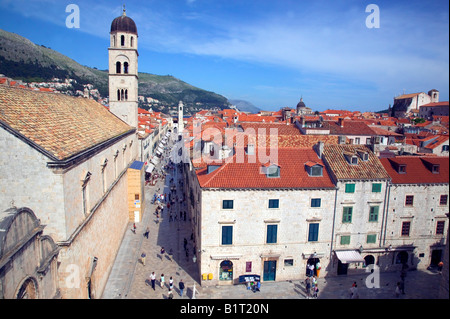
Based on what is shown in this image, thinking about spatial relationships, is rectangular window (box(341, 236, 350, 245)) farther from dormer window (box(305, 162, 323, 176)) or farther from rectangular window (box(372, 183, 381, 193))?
dormer window (box(305, 162, 323, 176))

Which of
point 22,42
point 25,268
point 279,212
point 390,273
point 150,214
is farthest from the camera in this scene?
point 22,42

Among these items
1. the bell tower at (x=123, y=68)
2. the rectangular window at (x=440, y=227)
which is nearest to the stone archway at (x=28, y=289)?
the rectangular window at (x=440, y=227)

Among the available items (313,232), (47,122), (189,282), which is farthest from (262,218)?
(47,122)

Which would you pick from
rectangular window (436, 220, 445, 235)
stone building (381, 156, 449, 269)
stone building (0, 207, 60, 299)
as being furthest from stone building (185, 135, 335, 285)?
stone building (0, 207, 60, 299)

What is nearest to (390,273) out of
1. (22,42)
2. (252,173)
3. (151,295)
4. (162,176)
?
(252,173)

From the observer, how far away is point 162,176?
61.8 meters

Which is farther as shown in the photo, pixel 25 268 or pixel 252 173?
pixel 252 173

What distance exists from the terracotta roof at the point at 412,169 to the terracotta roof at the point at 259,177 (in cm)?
547

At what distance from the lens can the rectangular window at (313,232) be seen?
25.2 meters

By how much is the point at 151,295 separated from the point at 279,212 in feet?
39.0

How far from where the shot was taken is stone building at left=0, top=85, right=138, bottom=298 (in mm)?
13953

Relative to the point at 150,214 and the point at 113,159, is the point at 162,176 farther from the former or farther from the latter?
the point at 113,159

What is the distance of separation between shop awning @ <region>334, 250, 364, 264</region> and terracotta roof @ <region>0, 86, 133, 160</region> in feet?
69.9

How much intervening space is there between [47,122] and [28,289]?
9626 millimetres
